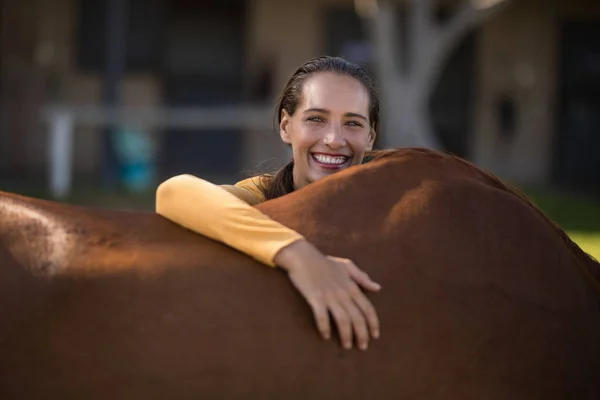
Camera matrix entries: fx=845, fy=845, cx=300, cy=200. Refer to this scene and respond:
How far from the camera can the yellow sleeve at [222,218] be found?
5.18 feet

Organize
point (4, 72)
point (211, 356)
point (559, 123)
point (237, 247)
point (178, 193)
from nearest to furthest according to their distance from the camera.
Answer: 1. point (211, 356)
2. point (237, 247)
3. point (178, 193)
4. point (4, 72)
5. point (559, 123)

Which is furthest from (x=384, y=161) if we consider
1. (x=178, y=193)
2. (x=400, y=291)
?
(x=178, y=193)

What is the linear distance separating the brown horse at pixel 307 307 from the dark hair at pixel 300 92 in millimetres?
599

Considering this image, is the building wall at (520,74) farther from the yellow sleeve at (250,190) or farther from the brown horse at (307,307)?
the brown horse at (307,307)

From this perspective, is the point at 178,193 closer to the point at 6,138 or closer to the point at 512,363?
the point at 512,363

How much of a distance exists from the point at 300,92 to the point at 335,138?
8.5 inches

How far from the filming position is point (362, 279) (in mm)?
1560

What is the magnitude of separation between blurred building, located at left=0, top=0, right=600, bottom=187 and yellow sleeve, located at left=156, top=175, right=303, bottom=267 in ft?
31.1

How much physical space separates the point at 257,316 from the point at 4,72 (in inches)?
421

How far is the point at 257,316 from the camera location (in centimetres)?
152

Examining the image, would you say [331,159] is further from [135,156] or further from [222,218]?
[135,156]

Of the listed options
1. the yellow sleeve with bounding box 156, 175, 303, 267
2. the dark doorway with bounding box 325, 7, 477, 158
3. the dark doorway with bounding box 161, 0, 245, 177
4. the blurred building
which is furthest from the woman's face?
the dark doorway with bounding box 325, 7, 477, 158

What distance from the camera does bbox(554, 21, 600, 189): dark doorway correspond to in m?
12.3

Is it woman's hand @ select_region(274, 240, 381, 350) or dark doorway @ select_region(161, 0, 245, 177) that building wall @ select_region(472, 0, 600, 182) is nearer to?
dark doorway @ select_region(161, 0, 245, 177)
